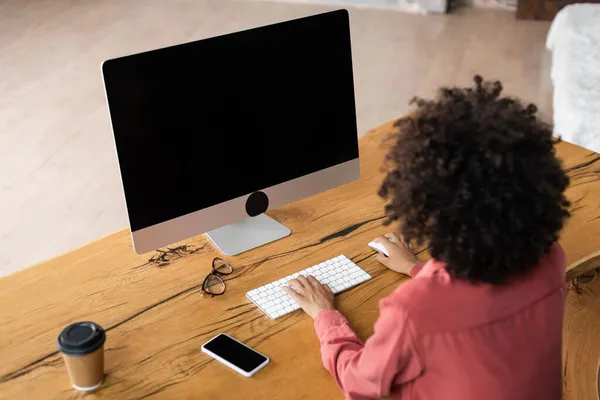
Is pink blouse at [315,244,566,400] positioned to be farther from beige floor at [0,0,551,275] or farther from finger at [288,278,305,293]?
beige floor at [0,0,551,275]

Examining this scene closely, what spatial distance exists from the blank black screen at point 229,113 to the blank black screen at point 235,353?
0.30 meters

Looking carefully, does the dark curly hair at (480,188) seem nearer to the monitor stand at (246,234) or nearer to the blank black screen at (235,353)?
the blank black screen at (235,353)

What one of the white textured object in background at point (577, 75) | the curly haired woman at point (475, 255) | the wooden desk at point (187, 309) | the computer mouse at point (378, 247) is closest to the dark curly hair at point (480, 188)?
the curly haired woman at point (475, 255)

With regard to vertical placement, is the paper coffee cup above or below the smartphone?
above

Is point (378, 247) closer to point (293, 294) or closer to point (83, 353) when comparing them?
point (293, 294)

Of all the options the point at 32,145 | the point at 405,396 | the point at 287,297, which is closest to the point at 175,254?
the point at 287,297

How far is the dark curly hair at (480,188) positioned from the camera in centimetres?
107

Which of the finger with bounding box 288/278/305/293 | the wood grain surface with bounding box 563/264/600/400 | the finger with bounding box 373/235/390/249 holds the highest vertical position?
the finger with bounding box 373/235/390/249

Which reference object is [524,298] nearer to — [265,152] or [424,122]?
[424,122]

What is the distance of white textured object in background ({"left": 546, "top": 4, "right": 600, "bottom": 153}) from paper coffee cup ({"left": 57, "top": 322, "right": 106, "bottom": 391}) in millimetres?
2112

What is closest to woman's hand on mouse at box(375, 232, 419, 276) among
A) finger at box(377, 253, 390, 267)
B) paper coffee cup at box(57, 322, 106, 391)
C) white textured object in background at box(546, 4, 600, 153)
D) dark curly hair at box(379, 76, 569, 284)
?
finger at box(377, 253, 390, 267)

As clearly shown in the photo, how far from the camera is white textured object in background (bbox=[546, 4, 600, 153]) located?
9.46 ft

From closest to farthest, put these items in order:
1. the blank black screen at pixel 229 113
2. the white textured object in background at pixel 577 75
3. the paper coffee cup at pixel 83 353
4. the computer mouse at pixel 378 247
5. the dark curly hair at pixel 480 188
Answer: the dark curly hair at pixel 480 188
the paper coffee cup at pixel 83 353
the blank black screen at pixel 229 113
the computer mouse at pixel 378 247
the white textured object in background at pixel 577 75

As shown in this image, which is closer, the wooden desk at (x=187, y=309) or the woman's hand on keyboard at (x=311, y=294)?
the wooden desk at (x=187, y=309)
